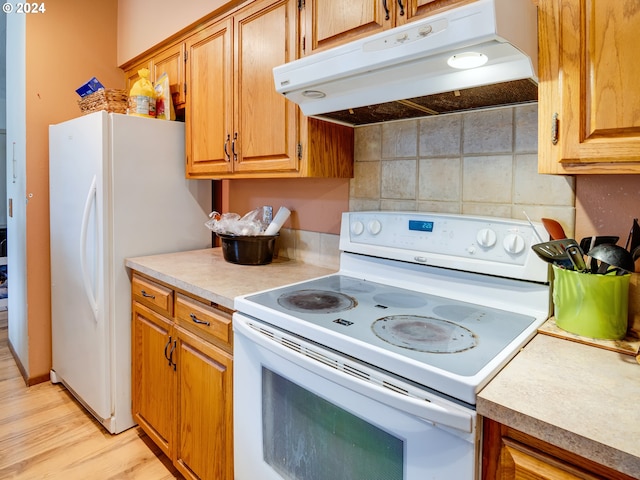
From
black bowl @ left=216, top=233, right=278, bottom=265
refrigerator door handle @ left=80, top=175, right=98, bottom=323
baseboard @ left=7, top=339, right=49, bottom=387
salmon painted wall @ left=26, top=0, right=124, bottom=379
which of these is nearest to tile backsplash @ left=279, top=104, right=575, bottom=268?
black bowl @ left=216, top=233, right=278, bottom=265

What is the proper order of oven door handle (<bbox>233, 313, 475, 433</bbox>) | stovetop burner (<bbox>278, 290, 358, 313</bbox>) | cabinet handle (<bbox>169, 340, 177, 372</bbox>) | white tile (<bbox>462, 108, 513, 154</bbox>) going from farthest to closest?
cabinet handle (<bbox>169, 340, 177, 372</bbox>) < white tile (<bbox>462, 108, 513, 154</bbox>) < stovetop burner (<bbox>278, 290, 358, 313</bbox>) < oven door handle (<bbox>233, 313, 475, 433</bbox>)

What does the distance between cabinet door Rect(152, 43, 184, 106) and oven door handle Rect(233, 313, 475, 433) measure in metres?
1.51

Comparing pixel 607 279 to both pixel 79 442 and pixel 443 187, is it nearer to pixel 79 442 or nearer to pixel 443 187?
pixel 443 187

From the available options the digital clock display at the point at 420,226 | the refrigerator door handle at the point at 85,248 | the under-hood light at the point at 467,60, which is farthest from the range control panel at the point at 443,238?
the refrigerator door handle at the point at 85,248

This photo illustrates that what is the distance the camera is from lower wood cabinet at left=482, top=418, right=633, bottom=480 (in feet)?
2.09

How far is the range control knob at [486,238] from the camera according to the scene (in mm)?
1204

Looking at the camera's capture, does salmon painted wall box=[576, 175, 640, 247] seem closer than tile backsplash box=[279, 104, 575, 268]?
Yes

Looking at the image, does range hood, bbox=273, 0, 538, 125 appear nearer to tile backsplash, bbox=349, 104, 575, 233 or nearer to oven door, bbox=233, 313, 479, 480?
tile backsplash, bbox=349, 104, 575, 233

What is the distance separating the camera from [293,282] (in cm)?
153

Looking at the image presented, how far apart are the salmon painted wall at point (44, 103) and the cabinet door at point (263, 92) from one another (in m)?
1.45

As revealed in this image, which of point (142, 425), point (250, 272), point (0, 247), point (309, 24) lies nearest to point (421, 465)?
point (250, 272)

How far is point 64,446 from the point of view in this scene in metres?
1.91

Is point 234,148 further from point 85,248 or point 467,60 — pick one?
point 467,60

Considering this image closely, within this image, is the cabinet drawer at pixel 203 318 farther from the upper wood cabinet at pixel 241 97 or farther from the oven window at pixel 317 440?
the upper wood cabinet at pixel 241 97
